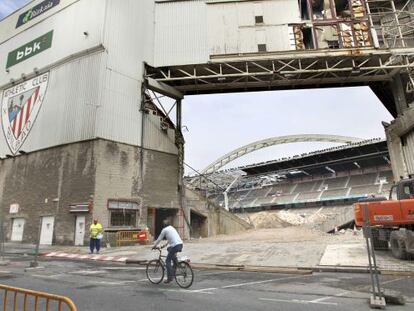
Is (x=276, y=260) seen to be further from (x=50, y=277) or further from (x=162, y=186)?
(x=162, y=186)

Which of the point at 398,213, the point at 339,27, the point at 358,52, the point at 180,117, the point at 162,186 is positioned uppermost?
the point at 339,27

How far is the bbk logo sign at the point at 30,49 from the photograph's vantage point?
3216 centimetres

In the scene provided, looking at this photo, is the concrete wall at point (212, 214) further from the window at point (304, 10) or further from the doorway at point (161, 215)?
the window at point (304, 10)

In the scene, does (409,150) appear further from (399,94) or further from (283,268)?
(283,268)

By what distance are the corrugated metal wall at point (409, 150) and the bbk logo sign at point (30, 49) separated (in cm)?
2883

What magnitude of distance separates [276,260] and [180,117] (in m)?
20.1

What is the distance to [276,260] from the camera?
1470 centimetres

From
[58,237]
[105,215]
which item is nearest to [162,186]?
[105,215]

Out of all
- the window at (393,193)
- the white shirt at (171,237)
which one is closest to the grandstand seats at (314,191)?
the window at (393,193)

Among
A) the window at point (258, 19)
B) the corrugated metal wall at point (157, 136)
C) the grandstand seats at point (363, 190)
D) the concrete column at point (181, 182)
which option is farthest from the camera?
the grandstand seats at point (363, 190)

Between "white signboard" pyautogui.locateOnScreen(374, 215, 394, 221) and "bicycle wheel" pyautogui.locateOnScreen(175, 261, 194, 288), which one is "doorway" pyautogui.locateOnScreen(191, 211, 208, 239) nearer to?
"white signboard" pyautogui.locateOnScreen(374, 215, 394, 221)

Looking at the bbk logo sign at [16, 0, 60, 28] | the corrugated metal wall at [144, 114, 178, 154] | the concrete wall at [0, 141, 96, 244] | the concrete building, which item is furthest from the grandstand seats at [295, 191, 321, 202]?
the bbk logo sign at [16, 0, 60, 28]

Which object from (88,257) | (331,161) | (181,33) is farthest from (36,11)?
(331,161)

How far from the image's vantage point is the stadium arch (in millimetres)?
67000
